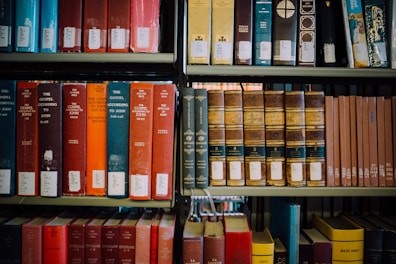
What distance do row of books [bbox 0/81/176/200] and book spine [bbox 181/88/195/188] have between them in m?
0.04

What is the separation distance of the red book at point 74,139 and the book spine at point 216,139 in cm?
40

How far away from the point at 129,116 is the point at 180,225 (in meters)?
0.43

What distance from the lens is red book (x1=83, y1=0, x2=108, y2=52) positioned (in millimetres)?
1062

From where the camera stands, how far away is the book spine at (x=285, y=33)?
1.09m

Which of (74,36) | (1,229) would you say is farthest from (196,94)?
(1,229)

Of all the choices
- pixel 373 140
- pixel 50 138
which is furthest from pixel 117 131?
pixel 373 140

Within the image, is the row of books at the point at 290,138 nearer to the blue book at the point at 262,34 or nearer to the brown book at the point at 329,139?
the brown book at the point at 329,139

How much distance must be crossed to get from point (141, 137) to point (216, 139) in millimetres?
241

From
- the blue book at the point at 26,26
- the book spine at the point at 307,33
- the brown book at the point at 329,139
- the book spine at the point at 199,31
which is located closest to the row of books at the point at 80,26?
the blue book at the point at 26,26

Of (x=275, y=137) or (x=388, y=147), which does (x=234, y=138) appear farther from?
(x=388, y=147)

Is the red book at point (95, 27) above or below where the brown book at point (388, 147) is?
above

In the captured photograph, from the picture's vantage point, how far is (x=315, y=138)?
3.61ft

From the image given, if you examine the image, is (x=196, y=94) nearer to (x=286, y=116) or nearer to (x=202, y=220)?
(x=286, y=116)

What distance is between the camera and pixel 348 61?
1.10 m
